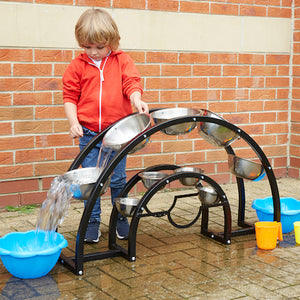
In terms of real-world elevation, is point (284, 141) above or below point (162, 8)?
below

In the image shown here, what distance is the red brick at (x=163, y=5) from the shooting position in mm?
5473

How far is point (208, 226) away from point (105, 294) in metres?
1.51

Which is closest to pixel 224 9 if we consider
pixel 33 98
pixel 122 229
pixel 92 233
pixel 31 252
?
pixel 33 98

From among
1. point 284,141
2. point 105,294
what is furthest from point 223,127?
point 284,141

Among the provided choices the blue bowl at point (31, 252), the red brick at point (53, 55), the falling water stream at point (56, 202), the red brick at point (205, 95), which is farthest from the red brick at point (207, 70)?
the blue bowl at point (31, 252)

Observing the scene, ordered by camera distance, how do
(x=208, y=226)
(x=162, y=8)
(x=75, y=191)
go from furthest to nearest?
(x=162, y=8), (x=208, y=226), (x=75, y=191)

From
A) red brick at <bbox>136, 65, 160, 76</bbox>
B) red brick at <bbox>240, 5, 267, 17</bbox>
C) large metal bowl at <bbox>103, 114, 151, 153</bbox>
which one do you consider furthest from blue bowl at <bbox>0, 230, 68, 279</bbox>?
red brick at <bbox>240, 5, 267, 17</bbox>

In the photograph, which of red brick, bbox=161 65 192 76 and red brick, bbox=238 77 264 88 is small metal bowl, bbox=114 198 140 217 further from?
red brick, bbox=238 77 264 88

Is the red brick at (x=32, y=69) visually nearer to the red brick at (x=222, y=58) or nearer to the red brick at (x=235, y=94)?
the red brick at (x=222, y=58)

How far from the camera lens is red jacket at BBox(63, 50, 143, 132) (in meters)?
4.07

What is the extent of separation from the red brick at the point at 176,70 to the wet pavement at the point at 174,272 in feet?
5.25

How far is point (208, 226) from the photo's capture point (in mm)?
4605

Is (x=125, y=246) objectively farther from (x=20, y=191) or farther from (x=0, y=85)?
(x=0, y=85)

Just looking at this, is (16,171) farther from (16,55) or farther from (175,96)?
(175,96)
